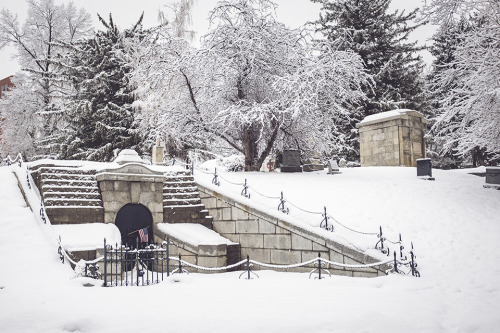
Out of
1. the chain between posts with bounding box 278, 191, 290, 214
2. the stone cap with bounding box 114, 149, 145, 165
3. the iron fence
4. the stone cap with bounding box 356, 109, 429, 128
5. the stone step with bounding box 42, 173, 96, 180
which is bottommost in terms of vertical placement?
the iron fence

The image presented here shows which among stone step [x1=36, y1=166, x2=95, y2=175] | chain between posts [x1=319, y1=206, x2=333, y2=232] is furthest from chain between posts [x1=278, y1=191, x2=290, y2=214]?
stone step [x1=36, y1=166, x2=95, y2=175]

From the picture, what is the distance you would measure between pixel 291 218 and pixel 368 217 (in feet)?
7.37

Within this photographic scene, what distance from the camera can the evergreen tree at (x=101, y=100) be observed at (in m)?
22.6

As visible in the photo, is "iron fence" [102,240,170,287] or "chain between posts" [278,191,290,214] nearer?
"iron fence" [102,240,170,287]

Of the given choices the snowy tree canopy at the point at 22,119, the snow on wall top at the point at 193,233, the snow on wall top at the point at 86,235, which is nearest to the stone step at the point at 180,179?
the snow on wall top at the point at 193,233

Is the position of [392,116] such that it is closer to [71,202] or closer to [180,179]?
[180,179]

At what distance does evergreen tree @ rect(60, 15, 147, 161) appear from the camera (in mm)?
22609

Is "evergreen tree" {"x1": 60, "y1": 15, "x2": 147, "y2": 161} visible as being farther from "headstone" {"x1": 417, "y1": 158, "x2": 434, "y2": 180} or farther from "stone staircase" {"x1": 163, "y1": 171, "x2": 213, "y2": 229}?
"headstone" {"x1": 417, "y1": 158, "x2": 434, "y2": 180}

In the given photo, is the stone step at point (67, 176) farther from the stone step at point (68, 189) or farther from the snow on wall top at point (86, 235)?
the snow on wall top at point (86, 235)

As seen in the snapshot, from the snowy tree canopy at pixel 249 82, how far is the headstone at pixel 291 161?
60 cm

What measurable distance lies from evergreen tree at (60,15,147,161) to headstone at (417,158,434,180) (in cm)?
1436

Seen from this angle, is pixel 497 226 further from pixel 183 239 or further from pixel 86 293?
pixel 86 293

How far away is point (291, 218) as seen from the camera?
11.7m

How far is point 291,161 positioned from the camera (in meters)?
19.3
